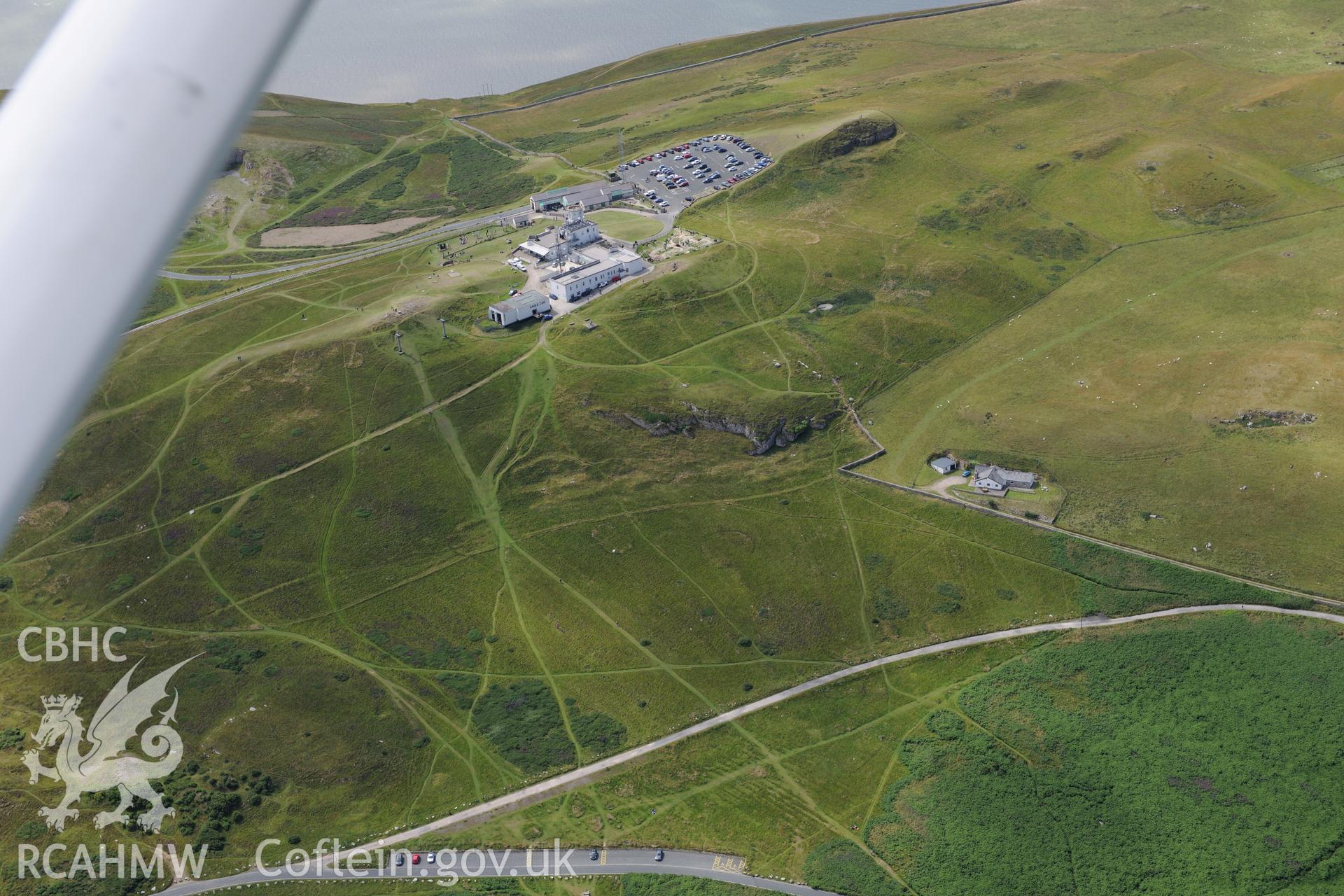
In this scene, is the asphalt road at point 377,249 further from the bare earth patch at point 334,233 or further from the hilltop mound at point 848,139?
the hilltop mound at point 848,139

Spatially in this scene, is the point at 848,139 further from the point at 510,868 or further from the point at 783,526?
the point at 510,868

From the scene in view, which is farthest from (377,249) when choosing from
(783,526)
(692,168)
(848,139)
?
(783,526)

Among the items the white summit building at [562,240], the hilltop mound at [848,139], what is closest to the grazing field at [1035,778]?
the white summit building at [562,240]

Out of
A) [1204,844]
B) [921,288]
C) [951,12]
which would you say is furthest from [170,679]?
[951,12]

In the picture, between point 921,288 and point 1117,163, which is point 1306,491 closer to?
point 921,288

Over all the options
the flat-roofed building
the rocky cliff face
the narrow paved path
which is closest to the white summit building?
the flat-roofed building
